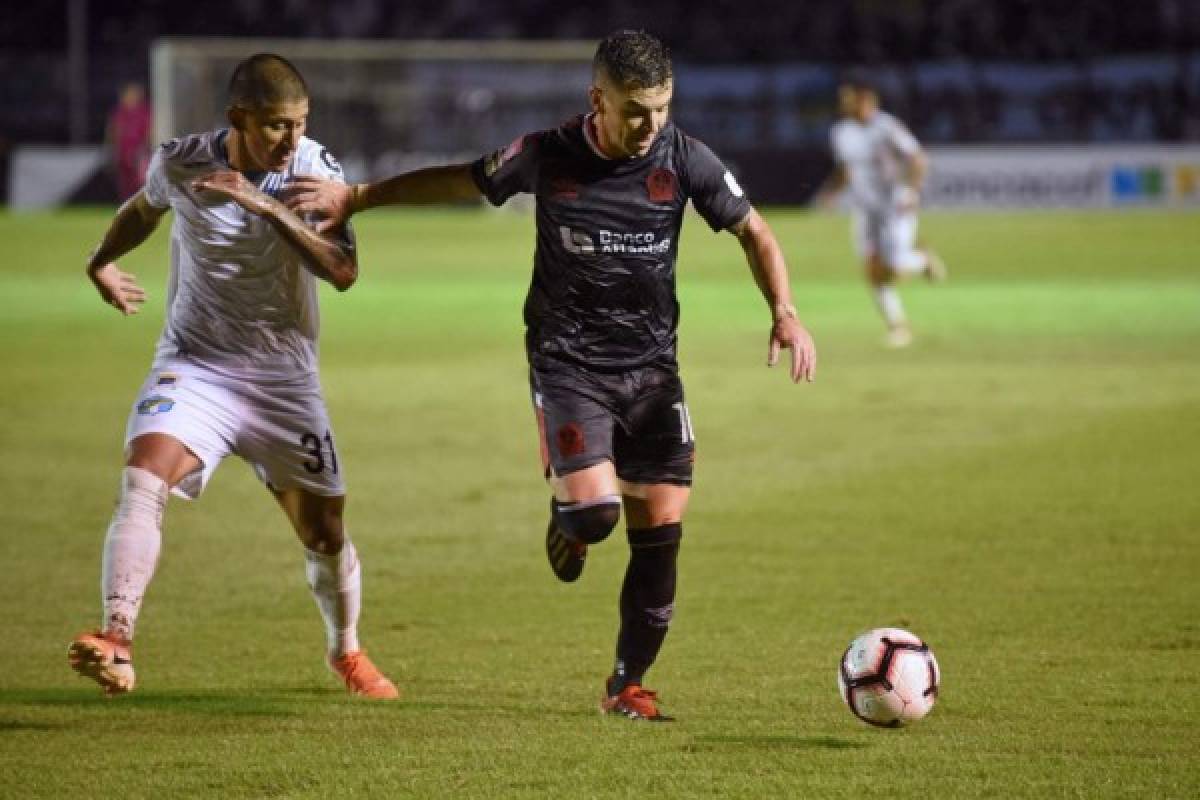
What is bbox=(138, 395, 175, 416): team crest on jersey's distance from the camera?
6527 mm

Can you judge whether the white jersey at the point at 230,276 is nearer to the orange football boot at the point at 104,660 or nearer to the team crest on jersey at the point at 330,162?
the team crest on jersey at the point at 330,162

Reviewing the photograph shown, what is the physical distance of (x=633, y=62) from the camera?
607cm

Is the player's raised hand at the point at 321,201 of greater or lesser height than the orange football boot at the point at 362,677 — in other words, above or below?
above

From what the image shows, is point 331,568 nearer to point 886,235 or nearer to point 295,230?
point 295,230

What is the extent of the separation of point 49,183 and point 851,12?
17.3m

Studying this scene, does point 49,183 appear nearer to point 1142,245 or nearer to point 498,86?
point 498,86

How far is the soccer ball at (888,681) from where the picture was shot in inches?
240

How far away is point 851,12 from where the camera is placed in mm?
43906

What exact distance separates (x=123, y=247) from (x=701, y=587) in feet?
10.4

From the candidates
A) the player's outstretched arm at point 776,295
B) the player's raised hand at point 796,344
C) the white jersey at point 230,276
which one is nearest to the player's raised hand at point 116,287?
the white jersey at point 230,276

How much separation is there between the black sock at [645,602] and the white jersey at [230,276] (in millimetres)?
1325

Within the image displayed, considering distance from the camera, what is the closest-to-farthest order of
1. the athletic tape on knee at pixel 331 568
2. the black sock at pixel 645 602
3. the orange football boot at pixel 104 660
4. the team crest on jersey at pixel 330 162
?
the orange football boot at pixel 104 660 < the black sock at pixel 645 602 < the team crest on jersey at pixel 330 162 < the athletic tape on knee at pixel 331 568

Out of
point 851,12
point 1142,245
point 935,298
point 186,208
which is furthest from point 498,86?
point 186,208

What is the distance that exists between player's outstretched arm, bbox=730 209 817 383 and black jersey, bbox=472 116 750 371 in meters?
0.09
